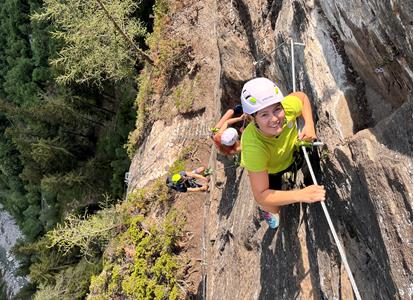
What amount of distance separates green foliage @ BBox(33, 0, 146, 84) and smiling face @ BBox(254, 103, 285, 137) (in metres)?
12.1

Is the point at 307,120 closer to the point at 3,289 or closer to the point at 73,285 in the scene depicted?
the point at 73,285

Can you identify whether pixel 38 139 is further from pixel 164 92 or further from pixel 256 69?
pixel 256 69

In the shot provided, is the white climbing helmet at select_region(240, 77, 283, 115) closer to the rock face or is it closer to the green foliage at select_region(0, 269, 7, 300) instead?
the rock face

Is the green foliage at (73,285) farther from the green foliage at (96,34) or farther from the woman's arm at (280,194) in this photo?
the woman's arm at (280,194)

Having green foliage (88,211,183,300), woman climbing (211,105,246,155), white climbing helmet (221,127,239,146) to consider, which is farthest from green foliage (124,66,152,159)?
white climbing helmet (221,127,239,146)

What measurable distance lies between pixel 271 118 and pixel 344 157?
A: 989 mm

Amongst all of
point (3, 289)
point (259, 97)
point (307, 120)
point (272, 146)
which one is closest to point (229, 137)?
point (307, 120)

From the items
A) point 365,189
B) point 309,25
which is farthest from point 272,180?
point 309,25

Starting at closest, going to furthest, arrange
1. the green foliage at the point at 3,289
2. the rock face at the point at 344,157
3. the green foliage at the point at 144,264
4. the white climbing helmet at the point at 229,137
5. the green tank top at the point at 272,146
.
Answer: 1. the rock face at the point at 344,157
2. the green tank top at the point at 272,146
3. the white climbing helmet at the point at 229,137
4. the green foliage at the point at 144,264
5. the green foliage at the point at 3,289

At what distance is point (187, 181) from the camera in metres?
10.8

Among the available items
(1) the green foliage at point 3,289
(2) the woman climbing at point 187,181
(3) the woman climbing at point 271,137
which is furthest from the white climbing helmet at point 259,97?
(1) the green foliage at point 3,289

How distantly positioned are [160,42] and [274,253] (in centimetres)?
1062

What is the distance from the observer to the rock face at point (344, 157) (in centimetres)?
395

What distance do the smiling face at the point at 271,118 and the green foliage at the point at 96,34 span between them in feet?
39.8
